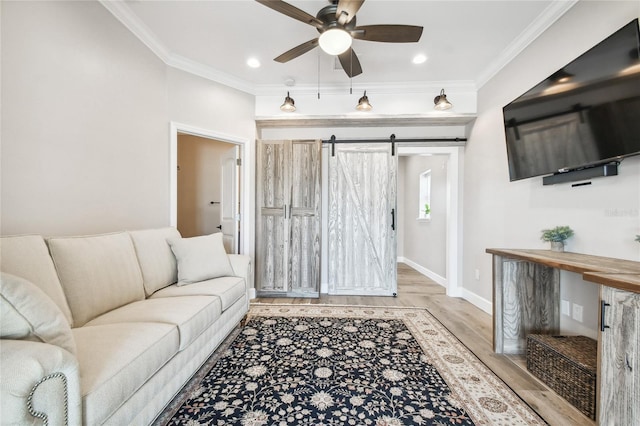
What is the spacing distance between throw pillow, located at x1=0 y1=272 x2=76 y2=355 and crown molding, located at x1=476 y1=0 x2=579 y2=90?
12.0ft

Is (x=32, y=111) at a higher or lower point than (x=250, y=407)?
higher

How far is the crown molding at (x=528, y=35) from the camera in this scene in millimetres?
2055

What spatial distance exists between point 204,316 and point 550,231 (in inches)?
104

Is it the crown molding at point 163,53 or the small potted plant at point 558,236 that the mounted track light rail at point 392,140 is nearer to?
the crown molding at point 163,53

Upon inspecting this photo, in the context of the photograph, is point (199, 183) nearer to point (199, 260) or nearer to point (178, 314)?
point (199, 260)

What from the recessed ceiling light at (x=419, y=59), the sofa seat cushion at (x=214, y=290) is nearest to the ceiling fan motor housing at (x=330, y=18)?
the recessed ceiling light at (x=419, y=59)

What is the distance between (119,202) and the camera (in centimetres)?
231

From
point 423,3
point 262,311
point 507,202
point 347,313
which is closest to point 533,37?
point 423,3

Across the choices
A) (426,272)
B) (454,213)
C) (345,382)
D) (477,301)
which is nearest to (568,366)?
(345,382)

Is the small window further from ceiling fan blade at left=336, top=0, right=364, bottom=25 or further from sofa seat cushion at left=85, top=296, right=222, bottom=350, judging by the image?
sofa seat cushion at left=85, top=296, right=222, bottom=350

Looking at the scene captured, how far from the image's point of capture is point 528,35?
7.84 ft

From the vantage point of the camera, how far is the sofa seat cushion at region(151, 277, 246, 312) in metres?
1.99

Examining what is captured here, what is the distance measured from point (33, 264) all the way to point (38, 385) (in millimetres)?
805

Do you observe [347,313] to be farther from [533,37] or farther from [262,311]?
[533,37]
